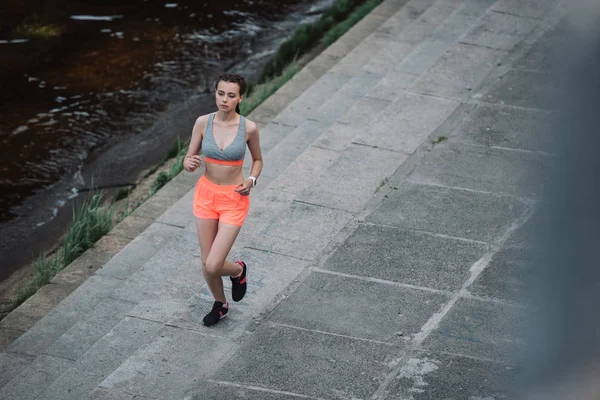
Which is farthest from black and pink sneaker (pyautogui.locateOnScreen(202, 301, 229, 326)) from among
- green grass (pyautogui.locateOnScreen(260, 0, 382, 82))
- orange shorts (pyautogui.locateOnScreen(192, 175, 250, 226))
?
green grass (pyautogui.locateOnScreen(260, 0, 382, 82))

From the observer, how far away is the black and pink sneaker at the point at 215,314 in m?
7.04

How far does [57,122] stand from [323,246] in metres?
5.77

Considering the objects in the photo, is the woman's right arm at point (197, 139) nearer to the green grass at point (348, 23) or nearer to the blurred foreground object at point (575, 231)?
the blurred foreground object at point (575, 231)

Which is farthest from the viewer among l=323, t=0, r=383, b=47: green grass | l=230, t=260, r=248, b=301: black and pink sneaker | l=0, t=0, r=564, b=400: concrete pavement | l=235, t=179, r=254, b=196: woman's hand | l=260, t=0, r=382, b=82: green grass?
l=323, t=0, r=383, b=47: green grass

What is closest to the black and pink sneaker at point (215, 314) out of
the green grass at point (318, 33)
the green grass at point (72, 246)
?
the green grass at point (72, 246)

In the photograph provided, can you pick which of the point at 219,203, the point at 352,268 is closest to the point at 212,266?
the point at 219,203

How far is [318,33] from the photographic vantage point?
48.4ft

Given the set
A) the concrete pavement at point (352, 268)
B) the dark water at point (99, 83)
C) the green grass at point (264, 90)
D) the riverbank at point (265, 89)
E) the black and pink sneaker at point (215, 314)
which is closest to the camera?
the concrete pavement at point (352, 268)

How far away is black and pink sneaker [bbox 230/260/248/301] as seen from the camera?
7.17m

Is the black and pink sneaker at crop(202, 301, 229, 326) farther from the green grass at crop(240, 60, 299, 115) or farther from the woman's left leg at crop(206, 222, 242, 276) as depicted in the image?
the green grass at crop(240, 60, 299, 115)

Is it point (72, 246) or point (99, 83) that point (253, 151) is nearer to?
point (72, 246)

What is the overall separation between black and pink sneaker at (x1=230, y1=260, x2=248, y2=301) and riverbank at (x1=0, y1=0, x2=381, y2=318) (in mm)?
2381

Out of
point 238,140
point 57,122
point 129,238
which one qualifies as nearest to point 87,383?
point 238,140

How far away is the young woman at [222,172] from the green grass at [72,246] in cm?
267
